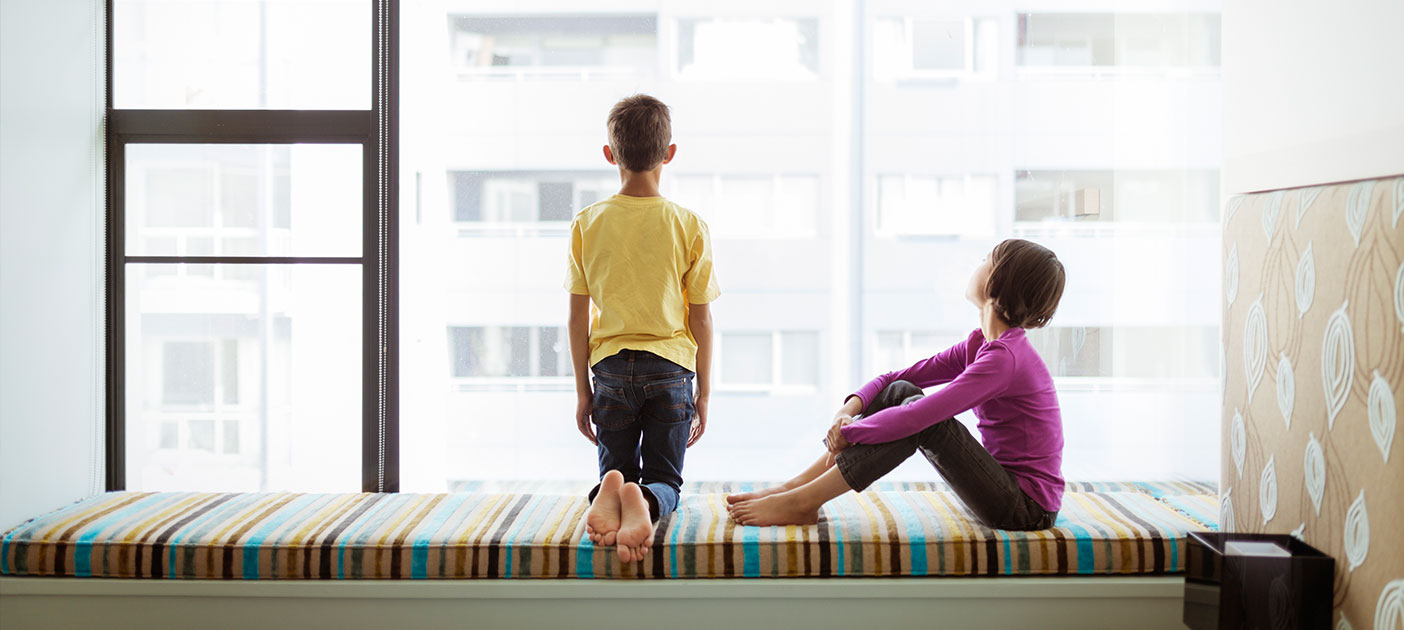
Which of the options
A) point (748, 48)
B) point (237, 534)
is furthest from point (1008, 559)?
point (237, 534)

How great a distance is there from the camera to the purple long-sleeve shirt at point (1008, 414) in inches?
66.9

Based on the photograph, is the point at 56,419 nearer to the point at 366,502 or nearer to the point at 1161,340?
the point at 366,502

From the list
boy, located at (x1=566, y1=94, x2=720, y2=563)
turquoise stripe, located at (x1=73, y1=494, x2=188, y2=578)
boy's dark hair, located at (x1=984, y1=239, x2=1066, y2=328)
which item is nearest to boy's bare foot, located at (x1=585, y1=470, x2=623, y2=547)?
boy, located at (x1=566, y1=94, x2=720, y2=563)

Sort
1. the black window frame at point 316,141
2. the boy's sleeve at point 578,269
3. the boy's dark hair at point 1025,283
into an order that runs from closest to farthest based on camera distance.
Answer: the boy's dark hair at point 1025,283, the boy's sleeve at point 578,269, the black window frame at point 316,141

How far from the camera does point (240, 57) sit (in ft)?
7.39

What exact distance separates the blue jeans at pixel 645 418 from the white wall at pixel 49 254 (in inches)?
52.1

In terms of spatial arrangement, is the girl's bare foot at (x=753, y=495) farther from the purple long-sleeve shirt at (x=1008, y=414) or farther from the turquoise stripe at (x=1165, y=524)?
the turquoise stripe at (x=1165, y=524)

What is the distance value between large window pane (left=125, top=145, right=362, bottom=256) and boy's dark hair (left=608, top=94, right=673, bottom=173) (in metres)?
0.82

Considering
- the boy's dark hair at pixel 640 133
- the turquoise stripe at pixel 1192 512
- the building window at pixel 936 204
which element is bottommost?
the turquoise stripe at pixel 1192 512

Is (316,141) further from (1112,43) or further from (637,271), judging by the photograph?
(1112,43)

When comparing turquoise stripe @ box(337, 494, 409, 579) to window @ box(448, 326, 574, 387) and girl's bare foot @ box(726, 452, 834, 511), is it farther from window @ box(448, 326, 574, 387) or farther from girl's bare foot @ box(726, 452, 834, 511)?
girl's bare foot @ box(726, 452, 834, 511)

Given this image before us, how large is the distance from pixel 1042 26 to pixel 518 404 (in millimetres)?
1748

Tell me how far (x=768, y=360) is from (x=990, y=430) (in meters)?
0.69

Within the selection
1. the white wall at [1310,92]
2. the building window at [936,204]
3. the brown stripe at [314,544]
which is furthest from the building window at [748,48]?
the brown stripe at [314,544]
